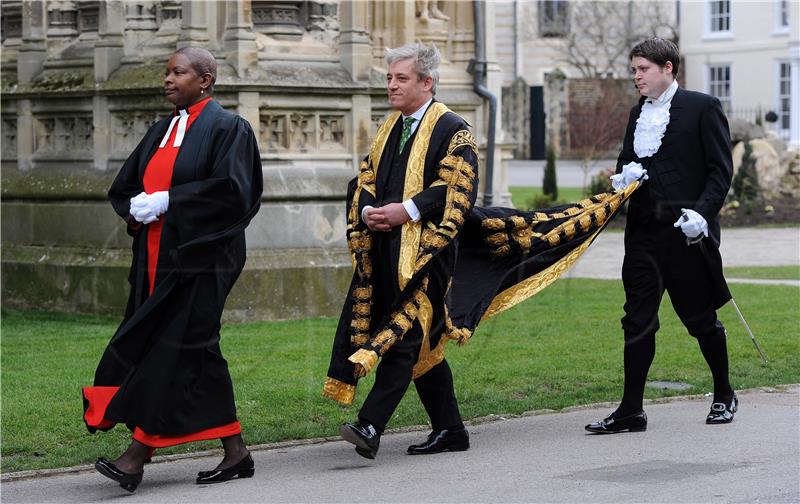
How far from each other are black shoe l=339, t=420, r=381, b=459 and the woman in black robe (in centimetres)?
51

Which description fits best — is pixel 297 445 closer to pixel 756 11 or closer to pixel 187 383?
pixel 187 383

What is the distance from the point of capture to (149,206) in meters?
7.43

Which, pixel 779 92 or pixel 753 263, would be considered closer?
pixel 753 263

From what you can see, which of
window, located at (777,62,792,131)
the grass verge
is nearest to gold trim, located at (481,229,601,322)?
the grass verge

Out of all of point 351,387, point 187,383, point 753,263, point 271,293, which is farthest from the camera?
point 753,263

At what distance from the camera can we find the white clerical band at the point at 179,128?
25.1ft

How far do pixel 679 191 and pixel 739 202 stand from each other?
18.3 metres

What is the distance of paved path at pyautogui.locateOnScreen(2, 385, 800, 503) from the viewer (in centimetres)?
701

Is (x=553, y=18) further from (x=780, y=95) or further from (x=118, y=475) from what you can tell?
(x=118, y=475)

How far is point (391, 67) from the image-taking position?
26.2 ft

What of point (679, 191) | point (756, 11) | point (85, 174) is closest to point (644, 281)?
point (679, 191)

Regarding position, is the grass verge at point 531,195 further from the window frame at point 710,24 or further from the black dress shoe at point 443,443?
the black dress shoe at point 443,443

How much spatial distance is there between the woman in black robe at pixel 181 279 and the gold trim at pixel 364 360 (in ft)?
2.16

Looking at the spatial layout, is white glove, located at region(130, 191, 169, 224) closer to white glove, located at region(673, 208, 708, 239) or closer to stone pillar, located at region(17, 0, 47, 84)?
white glove, located at region(673, 208, 708, 239)
